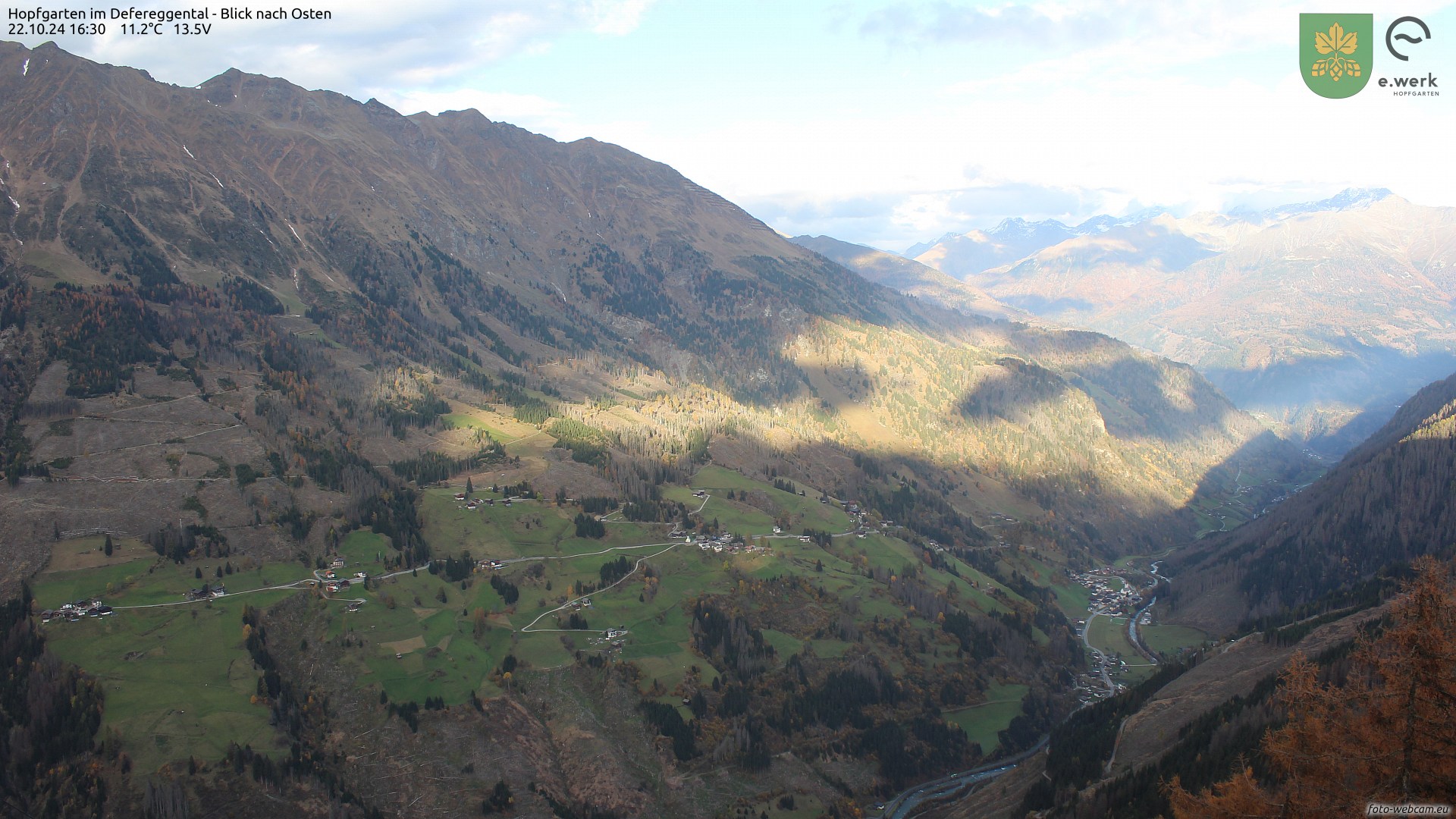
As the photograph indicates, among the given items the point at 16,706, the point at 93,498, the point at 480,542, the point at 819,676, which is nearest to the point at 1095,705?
the point at 819,676

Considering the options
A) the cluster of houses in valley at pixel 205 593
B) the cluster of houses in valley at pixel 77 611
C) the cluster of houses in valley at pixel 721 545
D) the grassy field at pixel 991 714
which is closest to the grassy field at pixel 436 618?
the grassy field at pixel 991 714

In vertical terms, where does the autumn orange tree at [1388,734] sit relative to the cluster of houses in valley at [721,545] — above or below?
above

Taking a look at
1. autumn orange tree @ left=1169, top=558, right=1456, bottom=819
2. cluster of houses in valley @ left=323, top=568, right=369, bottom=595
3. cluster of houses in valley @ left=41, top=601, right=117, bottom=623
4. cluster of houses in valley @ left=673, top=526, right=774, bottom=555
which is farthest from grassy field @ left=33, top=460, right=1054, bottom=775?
autumn orange tree @ left=1169, top=558, right=1456, bottom=819

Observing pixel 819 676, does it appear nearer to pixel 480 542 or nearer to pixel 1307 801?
pixel 480 542

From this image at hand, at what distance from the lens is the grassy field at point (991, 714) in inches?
6063

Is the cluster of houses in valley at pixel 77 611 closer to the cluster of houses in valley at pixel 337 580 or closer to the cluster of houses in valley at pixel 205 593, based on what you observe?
the cluster of houses in valley at pixel 205 593

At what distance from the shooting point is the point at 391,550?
6521 inches

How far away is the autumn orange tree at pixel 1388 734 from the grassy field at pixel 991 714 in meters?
126

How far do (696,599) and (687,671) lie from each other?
907 inches

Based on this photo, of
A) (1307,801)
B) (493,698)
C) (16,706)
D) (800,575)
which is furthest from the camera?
(800,575)

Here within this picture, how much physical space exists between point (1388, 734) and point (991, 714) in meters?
139

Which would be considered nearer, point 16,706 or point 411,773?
point 16,706

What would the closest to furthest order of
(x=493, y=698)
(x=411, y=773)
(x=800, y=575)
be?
(x=411, y=773) → (x=493, y=698) → (x=800, y=575)

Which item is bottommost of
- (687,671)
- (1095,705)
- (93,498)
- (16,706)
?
(1095,705)
